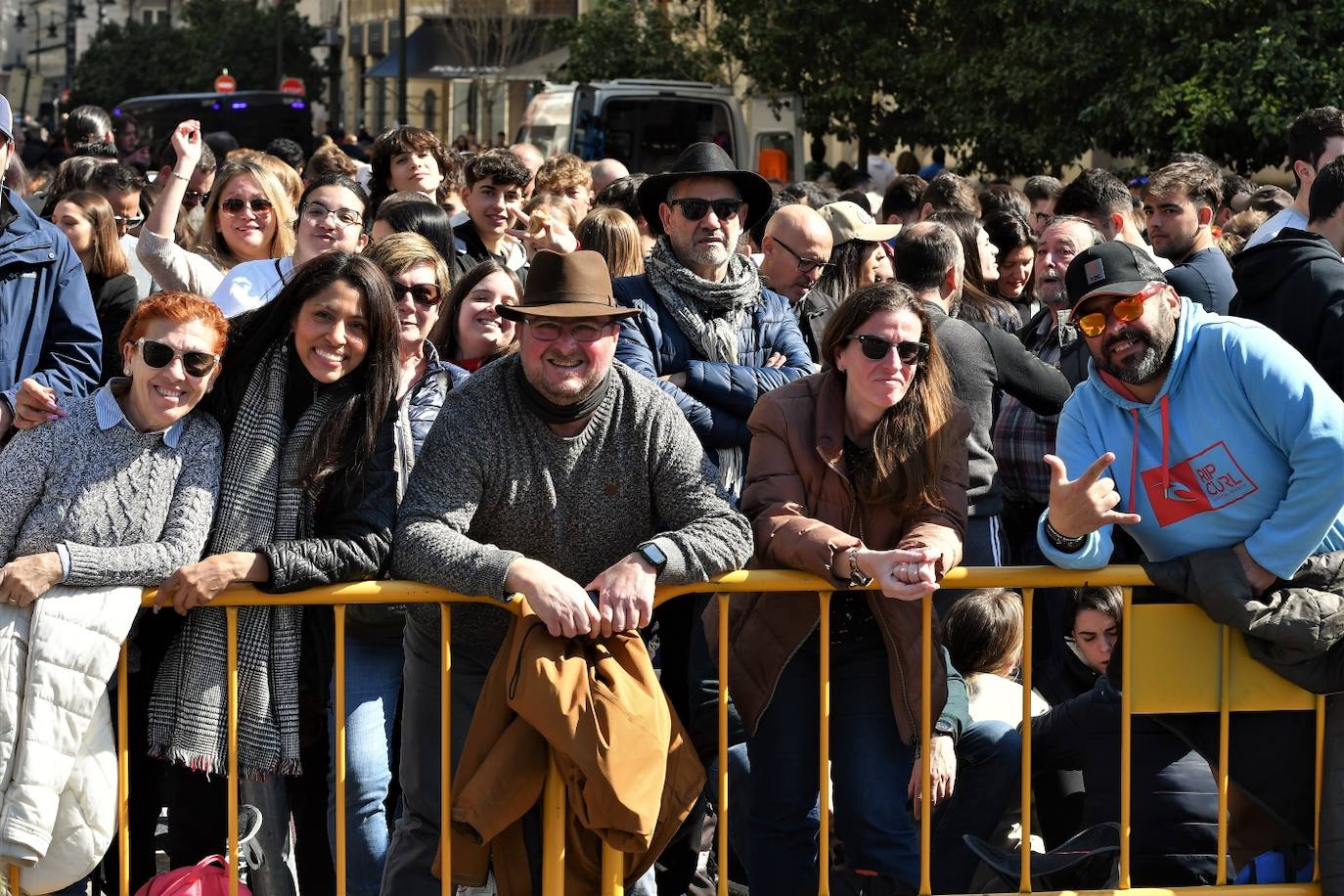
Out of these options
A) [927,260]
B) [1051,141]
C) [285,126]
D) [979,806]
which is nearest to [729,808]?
[979,806]

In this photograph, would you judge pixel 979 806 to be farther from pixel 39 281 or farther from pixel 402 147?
pixel 402 147

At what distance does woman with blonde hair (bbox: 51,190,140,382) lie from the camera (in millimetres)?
6465

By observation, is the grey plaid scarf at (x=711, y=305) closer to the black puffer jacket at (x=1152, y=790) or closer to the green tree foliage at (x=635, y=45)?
the black puffer jacket at (x=1152, y=790)

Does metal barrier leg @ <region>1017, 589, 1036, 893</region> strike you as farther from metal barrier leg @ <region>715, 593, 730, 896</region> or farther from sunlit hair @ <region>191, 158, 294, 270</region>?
sunlit hair @ <region>191, 158, 294, 270</region>

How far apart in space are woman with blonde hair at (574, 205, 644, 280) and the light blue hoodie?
250cm

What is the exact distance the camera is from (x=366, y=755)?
4.57m

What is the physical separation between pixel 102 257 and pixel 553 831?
349cm

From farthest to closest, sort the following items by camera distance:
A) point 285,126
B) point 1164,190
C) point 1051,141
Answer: point 285,126
point 1051,141
point 1164,190

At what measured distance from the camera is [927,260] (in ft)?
19.2

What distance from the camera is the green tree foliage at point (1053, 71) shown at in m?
15.2

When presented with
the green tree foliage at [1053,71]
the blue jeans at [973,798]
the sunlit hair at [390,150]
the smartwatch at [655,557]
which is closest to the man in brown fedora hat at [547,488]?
the smartwatch at [655,557]

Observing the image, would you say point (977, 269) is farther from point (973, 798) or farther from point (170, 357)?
point (170, 357)

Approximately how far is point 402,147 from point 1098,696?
4.93 m

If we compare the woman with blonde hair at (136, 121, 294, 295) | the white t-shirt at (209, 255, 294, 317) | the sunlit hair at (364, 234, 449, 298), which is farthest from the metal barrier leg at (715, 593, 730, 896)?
the woman with blonde hair at (136, 121, 294, 295)
